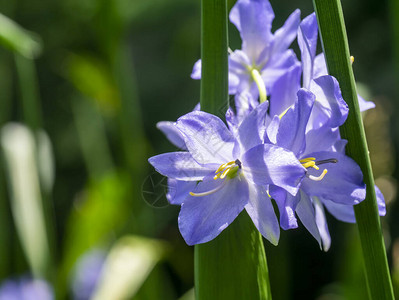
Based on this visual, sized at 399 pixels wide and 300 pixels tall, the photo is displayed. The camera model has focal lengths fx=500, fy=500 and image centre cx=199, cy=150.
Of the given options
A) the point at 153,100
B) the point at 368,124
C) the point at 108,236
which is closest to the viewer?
the point at 368,124

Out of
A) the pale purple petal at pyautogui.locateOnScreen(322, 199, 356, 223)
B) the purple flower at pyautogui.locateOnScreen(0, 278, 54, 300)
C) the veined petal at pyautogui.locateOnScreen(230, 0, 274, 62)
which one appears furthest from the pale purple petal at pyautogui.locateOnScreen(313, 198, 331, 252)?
the purple flower at pyautogui.locateOnScreen(0, 278, 54, 300)

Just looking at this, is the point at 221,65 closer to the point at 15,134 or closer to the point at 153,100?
the point at 15,134

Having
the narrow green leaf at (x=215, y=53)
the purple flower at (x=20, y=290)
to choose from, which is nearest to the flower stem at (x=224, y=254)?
the narrow green leaf at (x=215, y=53)

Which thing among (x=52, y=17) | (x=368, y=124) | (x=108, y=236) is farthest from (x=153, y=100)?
(x=368, y=124)

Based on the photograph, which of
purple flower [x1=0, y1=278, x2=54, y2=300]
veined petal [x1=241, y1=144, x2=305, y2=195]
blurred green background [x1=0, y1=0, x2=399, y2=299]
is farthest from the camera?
purple flower [x1=0, y1=278, x2=54, y2=300]

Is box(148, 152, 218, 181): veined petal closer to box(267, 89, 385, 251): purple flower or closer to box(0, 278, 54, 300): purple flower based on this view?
box(267, 89, 385, 251): purple flower

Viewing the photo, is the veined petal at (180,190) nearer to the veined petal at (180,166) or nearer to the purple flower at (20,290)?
the veined petal at (180,166)

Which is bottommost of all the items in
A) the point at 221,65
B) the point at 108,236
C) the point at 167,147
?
the point at 108,236
